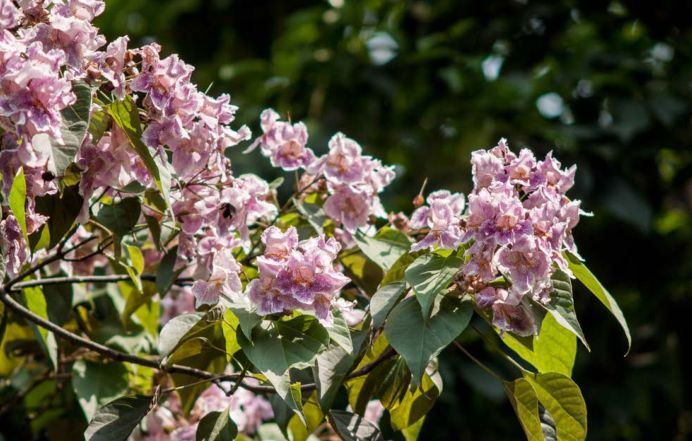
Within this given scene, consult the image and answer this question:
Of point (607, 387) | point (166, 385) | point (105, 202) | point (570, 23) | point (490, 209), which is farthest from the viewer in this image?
point (570, 23)

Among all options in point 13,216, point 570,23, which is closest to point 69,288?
point 13,216

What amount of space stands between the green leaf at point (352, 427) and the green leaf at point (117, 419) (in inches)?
8.2


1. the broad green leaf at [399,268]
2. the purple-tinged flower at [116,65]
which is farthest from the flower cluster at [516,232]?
the purple-tinged flower at [116,65]

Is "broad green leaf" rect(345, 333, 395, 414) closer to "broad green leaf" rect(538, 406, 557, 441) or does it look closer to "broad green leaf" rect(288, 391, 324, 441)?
"broad green leaf" rect(288, 391, 324, 441)

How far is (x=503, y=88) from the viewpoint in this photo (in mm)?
3236

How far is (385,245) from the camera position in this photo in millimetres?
1317

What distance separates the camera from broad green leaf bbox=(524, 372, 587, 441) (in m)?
1.12

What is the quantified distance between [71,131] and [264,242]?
224mm

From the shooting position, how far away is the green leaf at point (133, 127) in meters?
1.05

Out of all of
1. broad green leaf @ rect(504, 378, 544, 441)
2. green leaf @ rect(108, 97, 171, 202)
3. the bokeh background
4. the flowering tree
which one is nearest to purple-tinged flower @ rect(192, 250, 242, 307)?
the flowering tree

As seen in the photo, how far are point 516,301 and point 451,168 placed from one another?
2.35 metres

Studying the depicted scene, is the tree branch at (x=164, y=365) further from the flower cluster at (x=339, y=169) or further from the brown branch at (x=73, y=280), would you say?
the flower cluster at (x=339, y=169)

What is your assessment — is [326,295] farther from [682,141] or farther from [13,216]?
[682,141]

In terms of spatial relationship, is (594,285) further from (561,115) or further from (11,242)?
(561,115)
